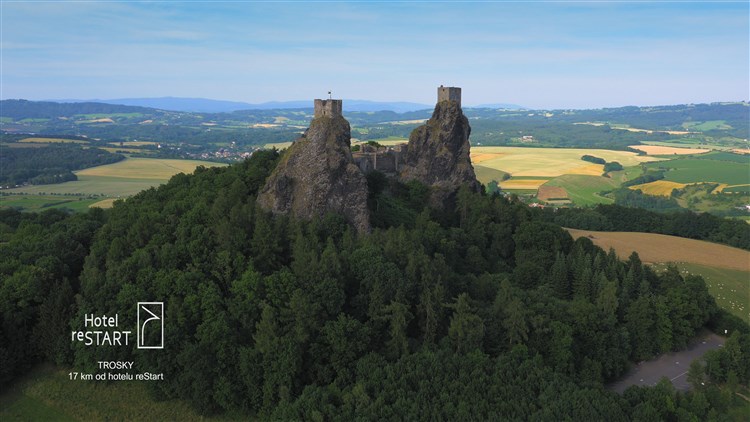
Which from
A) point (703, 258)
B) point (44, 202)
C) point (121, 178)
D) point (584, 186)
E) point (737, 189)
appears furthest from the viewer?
point (584, 186)

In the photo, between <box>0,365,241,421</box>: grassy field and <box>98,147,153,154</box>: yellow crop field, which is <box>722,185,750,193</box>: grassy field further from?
<box>98,147,153,154</box>: yellow crop field

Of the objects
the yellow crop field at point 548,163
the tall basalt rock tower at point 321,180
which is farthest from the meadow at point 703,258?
the yellow crop field at point 548,163

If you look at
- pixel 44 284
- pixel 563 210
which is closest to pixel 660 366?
pixel 44 284

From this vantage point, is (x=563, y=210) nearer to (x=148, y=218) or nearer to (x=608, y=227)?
(x=608, y=227)

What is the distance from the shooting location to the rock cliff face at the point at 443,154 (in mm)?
60094

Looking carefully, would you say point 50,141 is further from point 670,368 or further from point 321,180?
point 670,368

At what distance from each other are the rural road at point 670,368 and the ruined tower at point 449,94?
32.2 metres

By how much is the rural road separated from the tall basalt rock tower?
21.7 meters

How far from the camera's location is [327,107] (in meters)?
46.0

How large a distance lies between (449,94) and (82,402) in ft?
147

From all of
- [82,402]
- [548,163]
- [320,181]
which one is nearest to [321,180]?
[320,181]

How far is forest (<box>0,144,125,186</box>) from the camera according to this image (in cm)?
12625

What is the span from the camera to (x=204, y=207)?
1651 inches

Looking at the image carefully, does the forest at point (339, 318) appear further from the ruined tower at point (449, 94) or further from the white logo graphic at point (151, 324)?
the ruined tower at point (449, 94)
